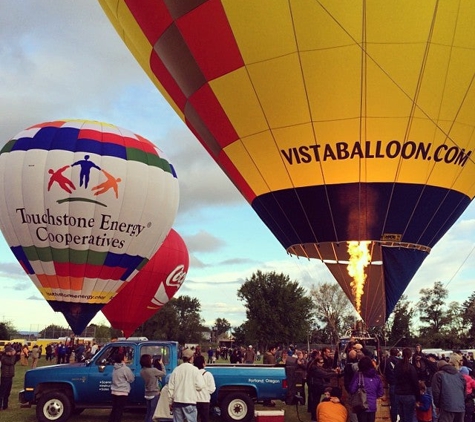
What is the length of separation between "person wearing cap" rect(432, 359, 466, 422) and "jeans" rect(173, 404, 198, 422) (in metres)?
3.29

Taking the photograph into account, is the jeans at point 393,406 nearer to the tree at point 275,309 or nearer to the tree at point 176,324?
the tree at point 275,309

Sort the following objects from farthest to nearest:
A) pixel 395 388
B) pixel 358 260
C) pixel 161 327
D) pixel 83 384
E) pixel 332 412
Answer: pixel 161 327
pixel 358 260
pixel 83 384
pixel 395 388
pixel 332 412

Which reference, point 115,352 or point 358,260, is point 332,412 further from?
point 358,260

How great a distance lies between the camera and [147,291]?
27438 mm

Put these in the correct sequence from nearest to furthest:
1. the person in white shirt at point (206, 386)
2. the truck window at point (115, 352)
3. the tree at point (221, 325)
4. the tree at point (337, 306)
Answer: the person in white shirt at point (206, 386)
the truck window at point (115, 352)
the tree at point (337, 306)
the tree at point (221, 325)

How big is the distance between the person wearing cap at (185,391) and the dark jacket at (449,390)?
3.18 meters

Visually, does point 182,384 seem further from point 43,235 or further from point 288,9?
point 43,235

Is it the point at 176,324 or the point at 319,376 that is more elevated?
the point at 176,324

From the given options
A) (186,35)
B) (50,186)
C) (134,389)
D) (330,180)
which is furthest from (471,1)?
(50,186)

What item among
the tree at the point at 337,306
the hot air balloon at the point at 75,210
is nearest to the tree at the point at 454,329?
the tree at the point at 337,306

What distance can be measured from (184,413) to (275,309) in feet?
169

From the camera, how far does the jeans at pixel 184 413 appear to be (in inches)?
260

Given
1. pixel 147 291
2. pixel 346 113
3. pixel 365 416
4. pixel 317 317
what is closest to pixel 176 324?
pixel 317 317

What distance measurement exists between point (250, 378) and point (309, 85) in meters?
5.41
